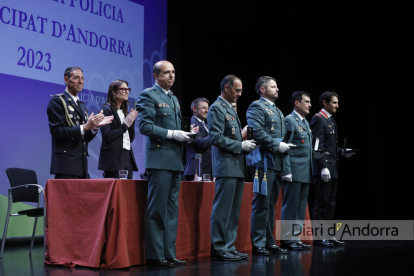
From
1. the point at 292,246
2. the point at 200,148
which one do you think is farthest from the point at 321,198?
the point at 200,148

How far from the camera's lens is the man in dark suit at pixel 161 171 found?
355 cm

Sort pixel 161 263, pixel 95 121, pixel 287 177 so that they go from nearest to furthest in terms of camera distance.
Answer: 1. pixel 161 263
2. pixel 95 121
3. pixel 287 177

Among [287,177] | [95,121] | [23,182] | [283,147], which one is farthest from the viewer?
[23,182]

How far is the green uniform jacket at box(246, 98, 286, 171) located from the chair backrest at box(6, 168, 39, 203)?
2281mm

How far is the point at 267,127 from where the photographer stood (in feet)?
14.8

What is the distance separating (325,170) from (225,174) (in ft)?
5.88

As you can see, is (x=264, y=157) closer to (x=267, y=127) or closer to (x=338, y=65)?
(x=267, y=127)

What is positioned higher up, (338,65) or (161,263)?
(338,65)

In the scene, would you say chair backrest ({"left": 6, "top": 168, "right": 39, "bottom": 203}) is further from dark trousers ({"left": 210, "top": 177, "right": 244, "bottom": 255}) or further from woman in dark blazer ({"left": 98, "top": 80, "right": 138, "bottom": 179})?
dark trousers ({"left": 210, "top": 177, "right": 244, "bottom": 255})

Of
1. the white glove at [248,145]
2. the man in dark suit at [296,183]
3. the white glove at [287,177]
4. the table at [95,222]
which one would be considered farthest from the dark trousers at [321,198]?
the table at [95,222]

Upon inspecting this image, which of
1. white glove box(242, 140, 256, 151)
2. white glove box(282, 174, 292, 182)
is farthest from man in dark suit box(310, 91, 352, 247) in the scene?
white glove box(242, 140, 256, 151)

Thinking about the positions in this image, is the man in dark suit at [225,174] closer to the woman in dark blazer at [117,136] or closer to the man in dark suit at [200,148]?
the woman in dark blazer at [117,136]

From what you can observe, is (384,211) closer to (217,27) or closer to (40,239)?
(217,27)

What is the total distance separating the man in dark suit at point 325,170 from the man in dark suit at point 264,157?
936 mm
